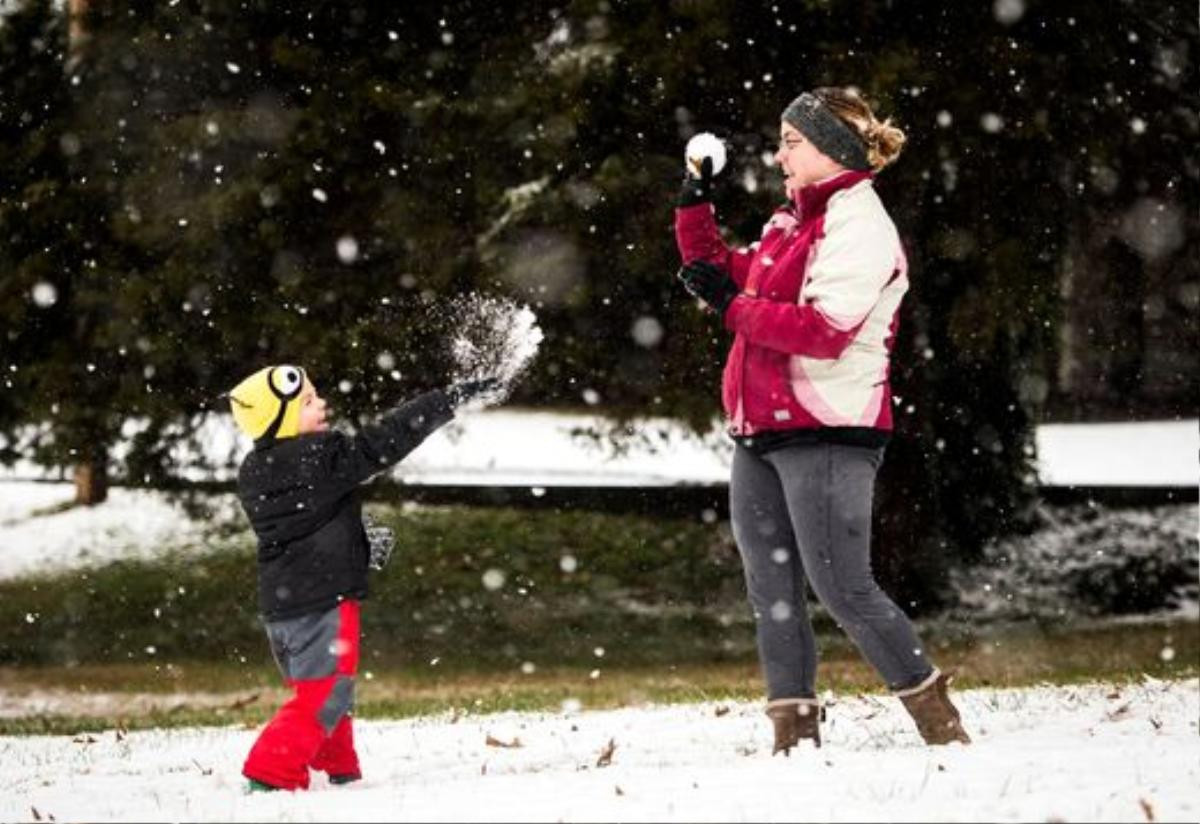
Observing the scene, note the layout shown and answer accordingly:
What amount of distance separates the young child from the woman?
0.91 metres

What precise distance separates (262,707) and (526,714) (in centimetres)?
328

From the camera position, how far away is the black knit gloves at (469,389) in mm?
5266

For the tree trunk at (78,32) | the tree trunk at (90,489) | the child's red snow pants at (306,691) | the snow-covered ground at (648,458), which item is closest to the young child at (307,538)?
the child's red snow pants at (306,691)

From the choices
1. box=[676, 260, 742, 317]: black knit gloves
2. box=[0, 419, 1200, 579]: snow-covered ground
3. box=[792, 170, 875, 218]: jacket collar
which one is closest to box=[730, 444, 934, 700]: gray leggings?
box=[676, 260, 742, 317]: black knit gloves

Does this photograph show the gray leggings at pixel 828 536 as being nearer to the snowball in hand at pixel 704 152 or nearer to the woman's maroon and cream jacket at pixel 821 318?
the woman's maroon and cream jacket at pixel 821 318

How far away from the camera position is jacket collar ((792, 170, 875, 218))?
516 cm

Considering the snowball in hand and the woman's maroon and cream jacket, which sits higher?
the snowball in hand

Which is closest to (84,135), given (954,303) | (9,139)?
(9,139)

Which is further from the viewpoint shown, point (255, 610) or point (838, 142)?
point (255, 610)

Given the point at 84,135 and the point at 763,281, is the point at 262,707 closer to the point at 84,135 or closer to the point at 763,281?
the point at 84,135

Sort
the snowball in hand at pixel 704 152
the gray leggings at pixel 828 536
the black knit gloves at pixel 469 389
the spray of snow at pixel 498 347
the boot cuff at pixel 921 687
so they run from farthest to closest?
the spray of snow at pixel 498 347 → the snowball in hand at pixel 704 152 → the black knit gloves at pixel 469 389 → the boot cuff at pixel 921 687 → the gray leggings at pixel 828 536

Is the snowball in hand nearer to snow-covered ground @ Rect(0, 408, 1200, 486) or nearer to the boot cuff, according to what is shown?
the boot cuff

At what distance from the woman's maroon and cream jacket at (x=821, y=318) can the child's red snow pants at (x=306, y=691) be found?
53.9 inches

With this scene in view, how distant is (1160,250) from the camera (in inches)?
492
